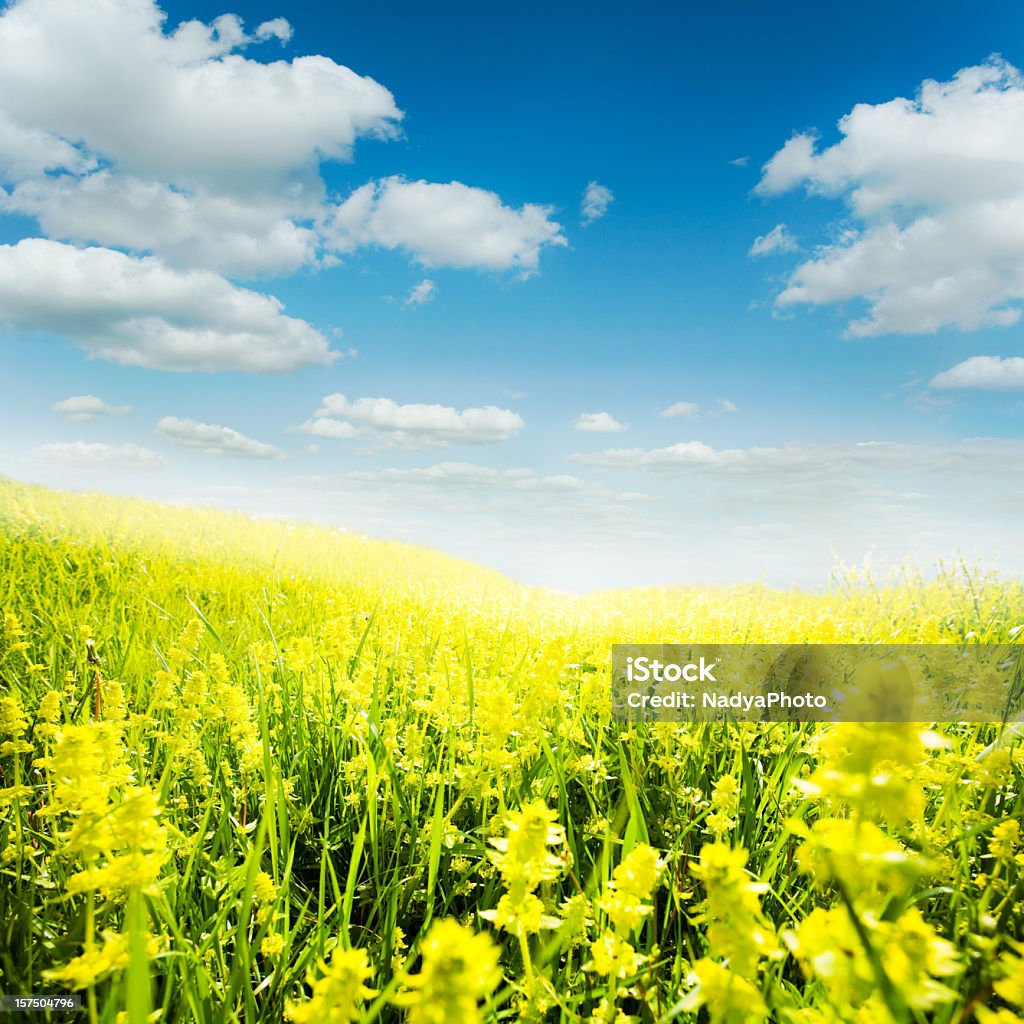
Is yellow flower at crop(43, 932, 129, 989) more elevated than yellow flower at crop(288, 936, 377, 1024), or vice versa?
yellow flower at crop(288, 936, 377, 1024)

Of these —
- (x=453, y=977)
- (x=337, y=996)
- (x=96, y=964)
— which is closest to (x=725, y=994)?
(x=453, y=977)

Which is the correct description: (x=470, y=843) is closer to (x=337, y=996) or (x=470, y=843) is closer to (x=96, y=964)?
(x=96, y=964)

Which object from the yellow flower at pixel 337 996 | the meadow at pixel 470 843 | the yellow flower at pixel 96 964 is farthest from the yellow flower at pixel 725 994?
the yellow flower at pixel 96 964

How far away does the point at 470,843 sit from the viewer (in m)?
3.24

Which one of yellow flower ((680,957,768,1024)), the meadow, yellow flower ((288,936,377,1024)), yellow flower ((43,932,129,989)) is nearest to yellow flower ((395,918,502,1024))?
the meadow

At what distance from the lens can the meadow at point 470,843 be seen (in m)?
1.37

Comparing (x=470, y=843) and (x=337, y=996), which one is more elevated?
(x=337, y=996)

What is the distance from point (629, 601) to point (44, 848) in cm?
877

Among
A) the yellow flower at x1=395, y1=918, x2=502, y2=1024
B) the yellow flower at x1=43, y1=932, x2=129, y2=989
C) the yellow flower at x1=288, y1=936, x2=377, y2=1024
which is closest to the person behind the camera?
the yellow flower at x1=395, y1=918, x2=502, y2=1024

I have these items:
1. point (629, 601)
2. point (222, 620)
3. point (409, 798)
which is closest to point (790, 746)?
point (409, 798)

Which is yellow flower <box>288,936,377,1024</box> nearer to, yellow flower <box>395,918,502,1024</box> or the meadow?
the meadow

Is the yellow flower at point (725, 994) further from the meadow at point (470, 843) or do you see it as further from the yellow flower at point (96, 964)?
the yellow flower at point (96, 964)

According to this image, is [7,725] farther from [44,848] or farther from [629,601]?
[629,601]

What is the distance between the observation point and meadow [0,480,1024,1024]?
4.49 feet
